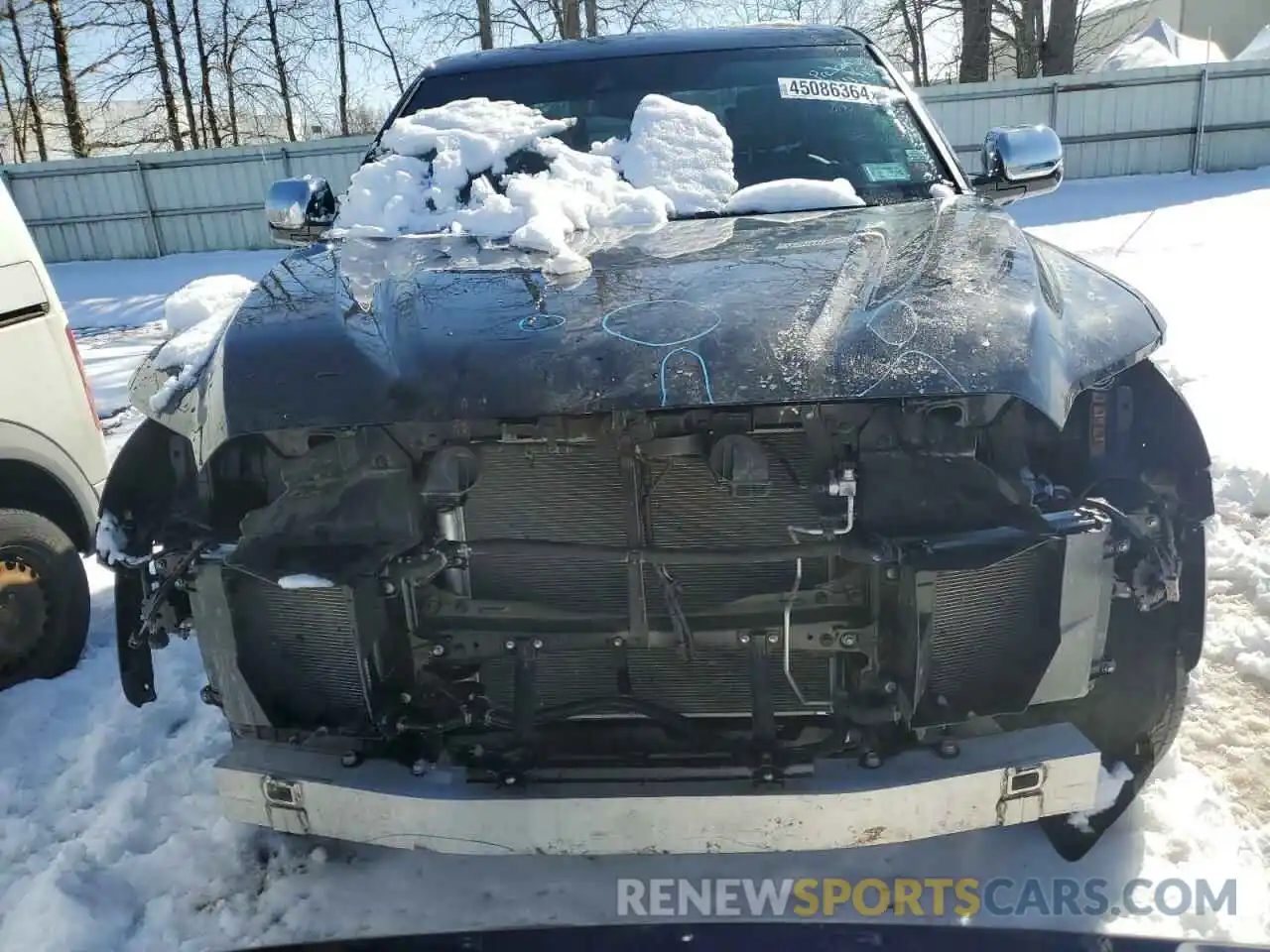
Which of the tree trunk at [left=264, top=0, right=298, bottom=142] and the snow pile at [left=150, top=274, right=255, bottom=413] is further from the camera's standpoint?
the tree trunk at [left=264, top=0, right=298, bottom=142]

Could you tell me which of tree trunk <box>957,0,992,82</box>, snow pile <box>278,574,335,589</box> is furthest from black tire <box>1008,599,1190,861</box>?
tree trunk <box>957,0,992,82</box>

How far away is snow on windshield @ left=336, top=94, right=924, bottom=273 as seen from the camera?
292 cm

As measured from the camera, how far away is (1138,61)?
20.6m

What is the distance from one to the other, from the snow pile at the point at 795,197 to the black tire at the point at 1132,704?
4.64 feet

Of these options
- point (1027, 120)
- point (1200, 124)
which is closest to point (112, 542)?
point (1027, 120)

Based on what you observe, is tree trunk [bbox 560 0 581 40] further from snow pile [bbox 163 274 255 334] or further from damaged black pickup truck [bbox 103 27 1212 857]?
damaged black pickup truck [bbox 103 27 1212 857]

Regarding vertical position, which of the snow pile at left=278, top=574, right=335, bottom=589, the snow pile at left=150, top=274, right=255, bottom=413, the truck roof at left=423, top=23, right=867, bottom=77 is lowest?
the snow pile at left=278, top=574, right=335, bottom=589

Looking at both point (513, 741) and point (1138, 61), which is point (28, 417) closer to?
point (513, 741)

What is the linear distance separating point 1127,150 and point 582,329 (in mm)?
15992

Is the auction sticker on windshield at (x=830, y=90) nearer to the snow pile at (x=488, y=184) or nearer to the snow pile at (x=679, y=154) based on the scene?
the snow pile at (x=679, y=154)

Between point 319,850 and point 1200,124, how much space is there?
16713mm

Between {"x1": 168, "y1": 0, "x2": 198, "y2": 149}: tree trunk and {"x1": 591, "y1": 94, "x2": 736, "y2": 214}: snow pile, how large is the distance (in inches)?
1000

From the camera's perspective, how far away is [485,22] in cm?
2205

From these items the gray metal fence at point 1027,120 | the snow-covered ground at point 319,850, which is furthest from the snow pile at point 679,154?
the gray metal fence at point 1027,120
